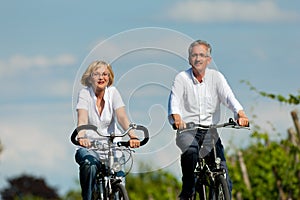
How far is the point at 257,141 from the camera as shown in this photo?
2200cm

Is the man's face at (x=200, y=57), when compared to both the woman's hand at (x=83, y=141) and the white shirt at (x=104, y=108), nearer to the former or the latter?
the white shirt at (x=104, y=108)

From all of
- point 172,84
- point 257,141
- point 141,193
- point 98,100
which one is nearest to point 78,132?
point 98,100

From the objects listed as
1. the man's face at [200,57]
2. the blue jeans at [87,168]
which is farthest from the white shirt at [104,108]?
the man's face at [200,57]

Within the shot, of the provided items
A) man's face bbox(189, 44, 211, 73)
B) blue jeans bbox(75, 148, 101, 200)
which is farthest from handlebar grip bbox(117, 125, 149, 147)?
man's face bbox(189, 44, 211, 73)

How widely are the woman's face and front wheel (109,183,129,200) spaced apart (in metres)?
0.99

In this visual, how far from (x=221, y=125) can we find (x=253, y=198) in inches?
470

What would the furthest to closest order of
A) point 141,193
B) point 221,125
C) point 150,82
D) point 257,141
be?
point 141,193 < point 257,141 < point 150,82 < point 221,125

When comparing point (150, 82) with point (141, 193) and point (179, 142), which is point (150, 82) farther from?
point (141, 193)

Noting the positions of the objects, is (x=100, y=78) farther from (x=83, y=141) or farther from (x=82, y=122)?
(x=83, y=141)

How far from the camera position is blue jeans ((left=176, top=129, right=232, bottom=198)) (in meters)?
11.0

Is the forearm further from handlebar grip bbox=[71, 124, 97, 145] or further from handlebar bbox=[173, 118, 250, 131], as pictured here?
handlebar bbox=[173, 118, 250, 131]

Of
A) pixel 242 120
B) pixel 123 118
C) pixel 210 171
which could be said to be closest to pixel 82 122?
pixel 123 118

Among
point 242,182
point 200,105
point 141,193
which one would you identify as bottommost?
point 200,105

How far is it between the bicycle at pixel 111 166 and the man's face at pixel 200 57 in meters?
0.80
